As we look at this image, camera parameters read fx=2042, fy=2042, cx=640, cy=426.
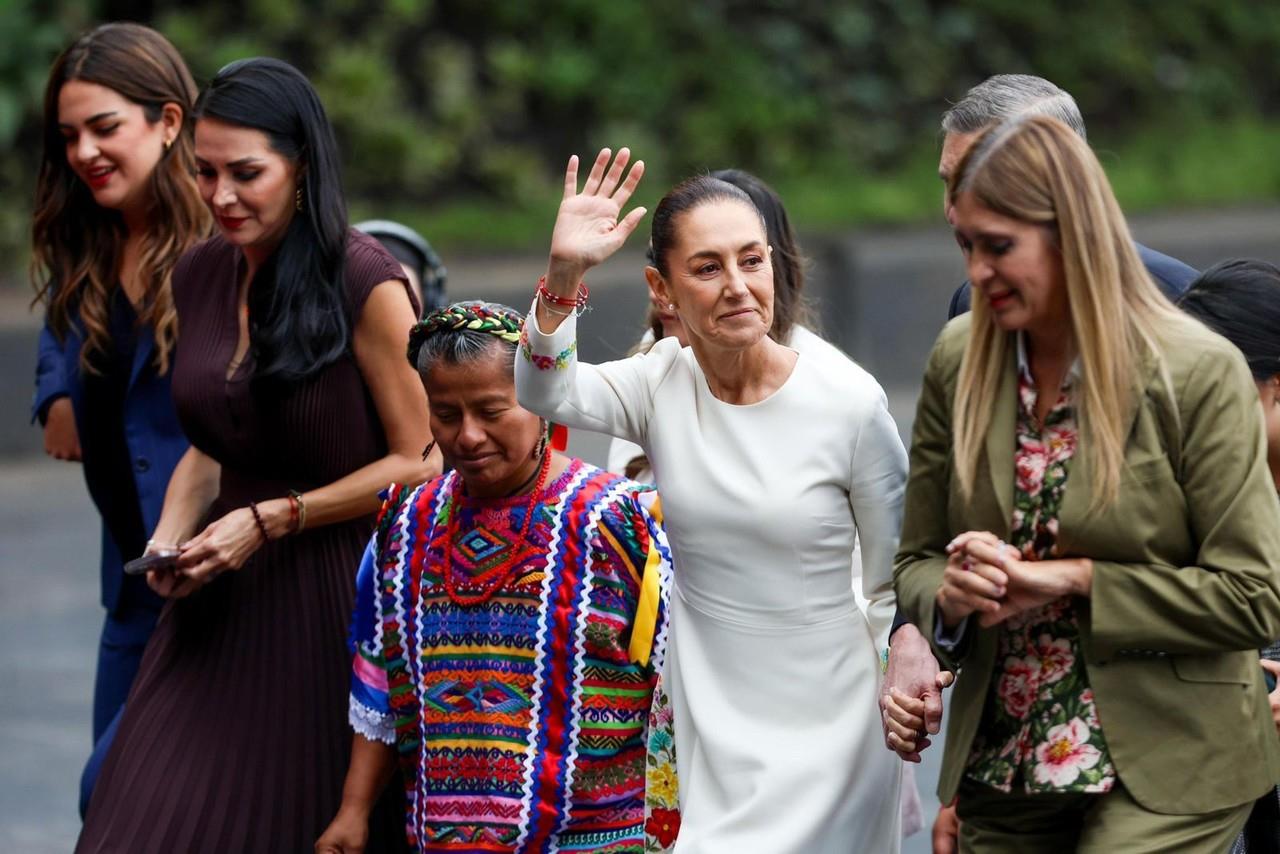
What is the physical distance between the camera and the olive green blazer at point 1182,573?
2.98m

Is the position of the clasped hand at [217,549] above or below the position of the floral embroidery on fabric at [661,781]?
above

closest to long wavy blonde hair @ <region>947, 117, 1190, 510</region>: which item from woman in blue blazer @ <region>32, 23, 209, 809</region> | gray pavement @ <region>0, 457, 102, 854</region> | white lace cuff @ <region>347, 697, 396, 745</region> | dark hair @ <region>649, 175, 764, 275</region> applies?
dark hair @ <region>649, 175, 764, 275</region>

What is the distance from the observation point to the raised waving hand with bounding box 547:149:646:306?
3.43 metres

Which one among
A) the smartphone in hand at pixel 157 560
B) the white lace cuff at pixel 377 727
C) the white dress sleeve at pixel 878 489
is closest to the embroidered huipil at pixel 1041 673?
the white dress sleeve at pixel 878 489

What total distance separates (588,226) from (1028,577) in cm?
98

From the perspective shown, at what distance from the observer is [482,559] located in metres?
3.85

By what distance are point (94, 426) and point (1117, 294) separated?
2.90 m

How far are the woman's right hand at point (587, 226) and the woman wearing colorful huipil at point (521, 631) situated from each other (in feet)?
1.30

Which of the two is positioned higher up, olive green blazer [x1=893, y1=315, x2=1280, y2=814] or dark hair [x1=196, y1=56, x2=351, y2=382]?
dark hair [x1=196, y1=56, x2=351, y2=382]

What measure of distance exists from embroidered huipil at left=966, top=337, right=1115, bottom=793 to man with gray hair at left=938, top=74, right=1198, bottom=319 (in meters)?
0.71

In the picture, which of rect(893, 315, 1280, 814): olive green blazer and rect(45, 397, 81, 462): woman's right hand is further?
rect(45, 397, 81, 462): woman's right hand

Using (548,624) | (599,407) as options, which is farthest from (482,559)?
(599,407)

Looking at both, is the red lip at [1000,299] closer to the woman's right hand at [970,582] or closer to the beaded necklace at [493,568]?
the woman's right hand at [970,582]

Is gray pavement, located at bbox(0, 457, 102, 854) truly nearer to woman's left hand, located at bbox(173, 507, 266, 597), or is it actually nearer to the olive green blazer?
woman's left hand, located at bbox(173, 507, 266, 597)
